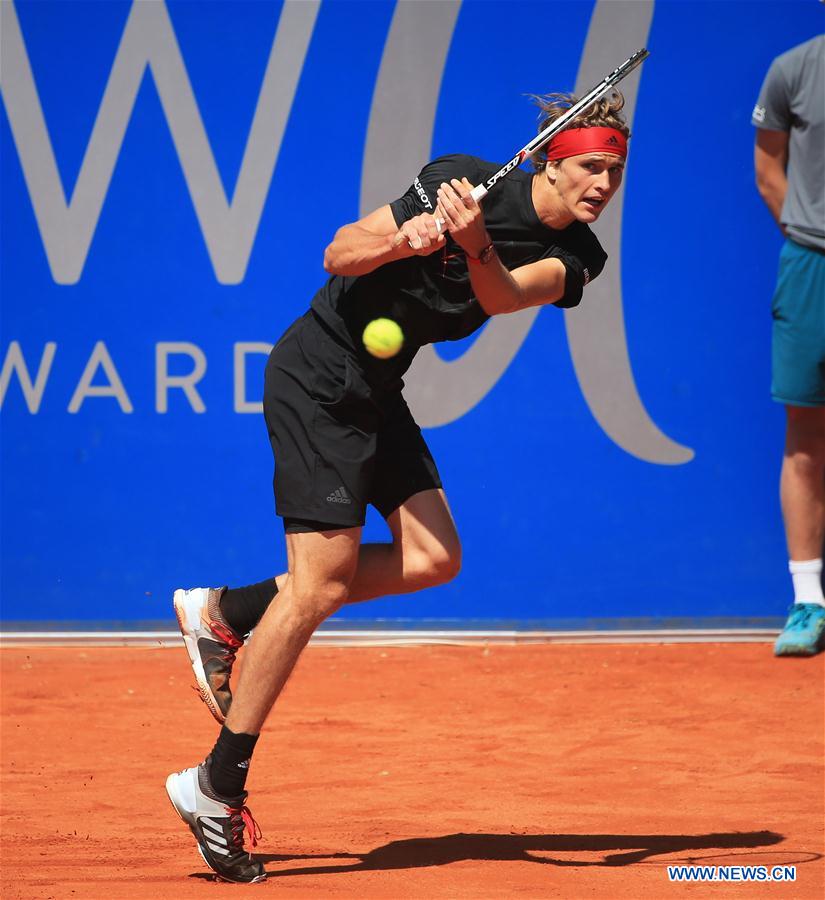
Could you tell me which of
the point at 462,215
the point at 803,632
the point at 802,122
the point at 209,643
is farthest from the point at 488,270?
the point at 803,632

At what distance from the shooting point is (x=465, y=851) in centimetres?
371

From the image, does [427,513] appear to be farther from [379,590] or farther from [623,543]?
[623,543]

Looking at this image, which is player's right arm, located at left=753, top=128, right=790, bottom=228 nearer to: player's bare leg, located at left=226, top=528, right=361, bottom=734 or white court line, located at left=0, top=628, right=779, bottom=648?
white court line, located at left=0, top=628, right=779, bottom=648

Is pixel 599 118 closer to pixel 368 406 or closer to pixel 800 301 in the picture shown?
pixel 368 406

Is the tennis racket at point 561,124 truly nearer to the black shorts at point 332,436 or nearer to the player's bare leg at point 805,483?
the black shorts at point 332,436

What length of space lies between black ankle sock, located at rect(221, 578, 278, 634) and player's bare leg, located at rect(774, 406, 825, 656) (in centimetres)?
286

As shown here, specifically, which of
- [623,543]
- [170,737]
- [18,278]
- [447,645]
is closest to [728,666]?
[623,543]

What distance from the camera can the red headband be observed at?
12.2 feet

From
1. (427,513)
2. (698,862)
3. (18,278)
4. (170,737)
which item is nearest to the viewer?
(698,862)

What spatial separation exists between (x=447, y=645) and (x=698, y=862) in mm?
2867

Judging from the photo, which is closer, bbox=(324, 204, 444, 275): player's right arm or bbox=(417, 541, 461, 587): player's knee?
bbox=(324, 204, 444, 275): player's right arm

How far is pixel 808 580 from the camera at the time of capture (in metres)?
6.07

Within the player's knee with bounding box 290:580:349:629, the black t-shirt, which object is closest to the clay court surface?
the player's knee with bounding box 290:580:349:629

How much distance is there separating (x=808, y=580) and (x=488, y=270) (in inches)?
126
